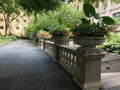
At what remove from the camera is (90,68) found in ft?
13.1

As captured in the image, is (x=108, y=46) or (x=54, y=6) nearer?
(x=108, y=46)

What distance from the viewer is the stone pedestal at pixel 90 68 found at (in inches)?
155

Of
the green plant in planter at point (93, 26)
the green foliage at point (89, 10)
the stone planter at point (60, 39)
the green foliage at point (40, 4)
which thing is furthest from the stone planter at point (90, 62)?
the green foliage at point (40, 4)

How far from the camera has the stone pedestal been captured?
155 inches

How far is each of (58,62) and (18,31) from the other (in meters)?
47.2

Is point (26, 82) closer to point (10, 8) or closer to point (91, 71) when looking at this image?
point (91, 71)

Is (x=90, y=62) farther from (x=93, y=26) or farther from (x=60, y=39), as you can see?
(x=60, y=39)

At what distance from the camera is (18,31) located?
52719 millimetres

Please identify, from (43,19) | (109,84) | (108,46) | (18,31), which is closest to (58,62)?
(108,46)

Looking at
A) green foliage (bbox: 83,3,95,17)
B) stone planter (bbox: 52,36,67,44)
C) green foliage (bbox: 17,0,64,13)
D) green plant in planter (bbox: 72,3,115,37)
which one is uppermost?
green foliage (bbox: 17,0,64,13)

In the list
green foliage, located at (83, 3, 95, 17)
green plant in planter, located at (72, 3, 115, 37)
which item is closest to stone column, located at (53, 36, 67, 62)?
green plant in planter, located at (72, 3, 115, 37)

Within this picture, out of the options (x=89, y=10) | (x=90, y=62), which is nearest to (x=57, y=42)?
(x=90, y=62)

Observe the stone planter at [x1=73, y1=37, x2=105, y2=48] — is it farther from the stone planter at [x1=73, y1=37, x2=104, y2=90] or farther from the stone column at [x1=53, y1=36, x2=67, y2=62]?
the stone column at [x1=53, y1=36, x2=67, y2=62]

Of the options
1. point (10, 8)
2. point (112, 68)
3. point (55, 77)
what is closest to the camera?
point (55, 77)
